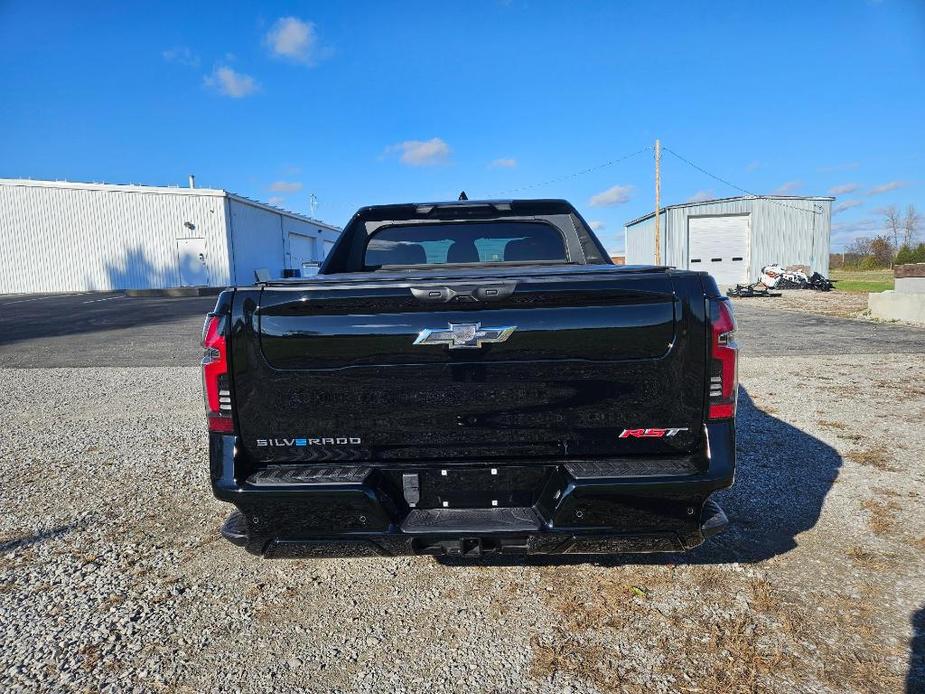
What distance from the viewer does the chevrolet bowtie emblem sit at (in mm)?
2082

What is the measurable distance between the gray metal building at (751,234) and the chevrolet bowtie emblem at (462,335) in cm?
3302

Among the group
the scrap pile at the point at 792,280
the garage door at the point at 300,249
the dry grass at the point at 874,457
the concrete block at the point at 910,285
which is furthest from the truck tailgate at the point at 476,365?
the garage door at the point at 300,249

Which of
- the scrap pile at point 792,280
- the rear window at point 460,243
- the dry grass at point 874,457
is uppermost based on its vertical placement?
the rear window at point 460,243

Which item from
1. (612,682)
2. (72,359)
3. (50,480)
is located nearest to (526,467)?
(612,682)

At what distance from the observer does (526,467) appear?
2.19m

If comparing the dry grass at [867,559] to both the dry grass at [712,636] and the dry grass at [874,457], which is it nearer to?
the dry grass at [712,636]

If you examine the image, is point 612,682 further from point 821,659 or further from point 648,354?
point 648,354

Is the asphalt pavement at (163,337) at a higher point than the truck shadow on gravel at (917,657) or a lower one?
higher

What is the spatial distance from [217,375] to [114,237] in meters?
34.6

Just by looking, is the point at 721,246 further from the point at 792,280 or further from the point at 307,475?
the point at 307,475

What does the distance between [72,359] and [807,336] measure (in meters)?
14.4

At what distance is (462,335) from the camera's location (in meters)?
2.08

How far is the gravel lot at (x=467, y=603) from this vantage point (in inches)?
83.7

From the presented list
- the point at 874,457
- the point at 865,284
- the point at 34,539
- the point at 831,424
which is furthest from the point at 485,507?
the point at 865,284
